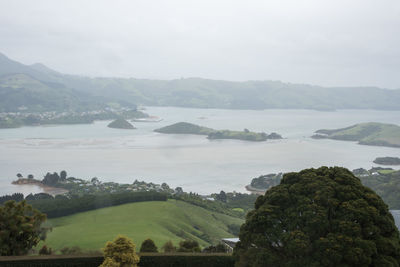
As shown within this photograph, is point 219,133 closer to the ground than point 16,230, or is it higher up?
closer to the ground

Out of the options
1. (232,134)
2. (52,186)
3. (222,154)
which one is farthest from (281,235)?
(232,134)

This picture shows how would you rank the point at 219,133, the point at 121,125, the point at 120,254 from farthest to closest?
the point at 121,125, the point at 219,133, the point at 120,254

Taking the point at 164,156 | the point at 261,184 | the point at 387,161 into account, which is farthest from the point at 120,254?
the point at 387,161

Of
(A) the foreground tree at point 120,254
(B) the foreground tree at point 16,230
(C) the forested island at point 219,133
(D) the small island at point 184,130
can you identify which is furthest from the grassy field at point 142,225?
(D) the small island at point 184,130

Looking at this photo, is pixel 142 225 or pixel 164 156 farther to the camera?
pixel 164 156

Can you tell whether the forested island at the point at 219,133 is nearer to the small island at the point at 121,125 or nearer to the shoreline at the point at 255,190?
the small island at the point at 121,125

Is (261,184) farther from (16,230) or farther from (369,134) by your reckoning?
(369,134)

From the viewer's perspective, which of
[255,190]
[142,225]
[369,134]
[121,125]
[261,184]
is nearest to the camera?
[142,225]
